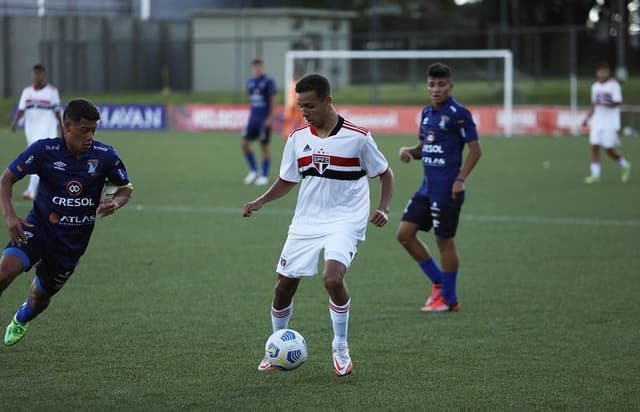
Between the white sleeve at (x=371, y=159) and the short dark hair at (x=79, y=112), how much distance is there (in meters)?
1.75

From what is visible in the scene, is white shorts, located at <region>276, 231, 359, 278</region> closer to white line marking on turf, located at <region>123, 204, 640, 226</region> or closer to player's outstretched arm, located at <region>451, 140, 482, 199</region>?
player's outstretched arm, located at <region>451, 140, 482, 199</region>

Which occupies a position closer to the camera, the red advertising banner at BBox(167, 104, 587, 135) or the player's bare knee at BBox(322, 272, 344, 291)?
the player's bare knee at BBox(322, 272, 344, 291)

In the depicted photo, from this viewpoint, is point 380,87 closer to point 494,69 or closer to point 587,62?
point 494,69

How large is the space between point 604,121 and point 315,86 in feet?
48.6

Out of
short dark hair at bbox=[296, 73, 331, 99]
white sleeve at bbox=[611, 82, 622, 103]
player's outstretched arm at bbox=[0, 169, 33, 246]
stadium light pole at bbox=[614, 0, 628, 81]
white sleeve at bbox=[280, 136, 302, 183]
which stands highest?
stadium light pole at bbox=[614, 0, 628, 81]

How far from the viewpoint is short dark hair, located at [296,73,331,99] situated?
6395mm

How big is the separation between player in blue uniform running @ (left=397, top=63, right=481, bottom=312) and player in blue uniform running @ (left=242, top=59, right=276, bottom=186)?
1087cm

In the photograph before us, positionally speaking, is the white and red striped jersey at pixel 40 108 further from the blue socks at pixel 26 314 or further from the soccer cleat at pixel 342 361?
the soccer cleat at pixel 342 361

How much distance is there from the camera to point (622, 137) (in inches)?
1257

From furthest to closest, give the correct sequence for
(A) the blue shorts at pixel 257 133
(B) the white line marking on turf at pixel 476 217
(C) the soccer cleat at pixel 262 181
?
(A) the blue shorts at pixel 257 133 < (C) the soccer cleat at pixel 262 181 < (B) the white line marking on turf at pixel 476 217

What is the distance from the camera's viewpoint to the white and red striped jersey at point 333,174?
256 inches

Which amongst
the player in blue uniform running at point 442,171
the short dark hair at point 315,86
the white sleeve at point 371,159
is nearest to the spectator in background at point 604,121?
the player in blue uniform running at point 442,171

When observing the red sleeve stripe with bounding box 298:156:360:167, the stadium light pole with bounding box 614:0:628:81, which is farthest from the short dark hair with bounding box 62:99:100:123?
the stadium light pole with bounding box 614:0:628:81

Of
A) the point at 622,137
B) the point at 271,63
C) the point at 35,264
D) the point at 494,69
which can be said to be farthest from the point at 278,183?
the point at 271,63
